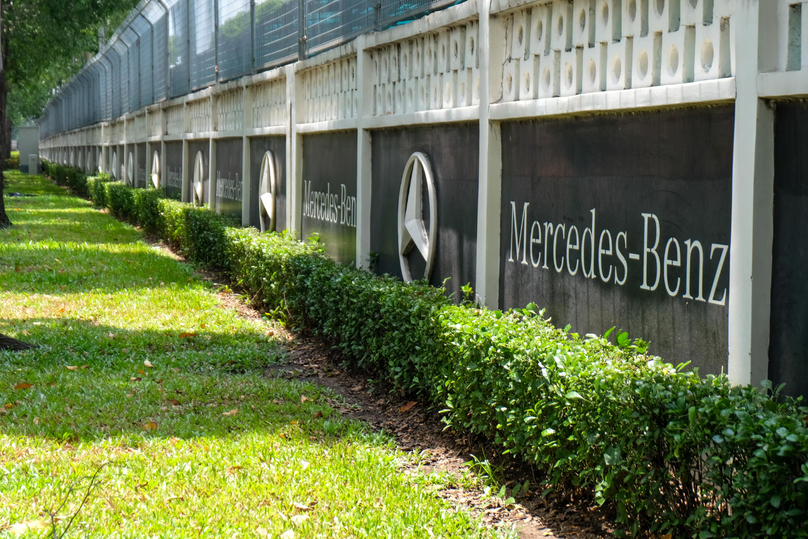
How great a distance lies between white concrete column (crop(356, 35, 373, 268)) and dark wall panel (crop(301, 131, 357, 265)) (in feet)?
0.89

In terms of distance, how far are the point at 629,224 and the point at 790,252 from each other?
1075mm

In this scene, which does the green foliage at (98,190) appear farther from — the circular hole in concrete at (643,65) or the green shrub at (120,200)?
the circular hole in concrete at (643,65)

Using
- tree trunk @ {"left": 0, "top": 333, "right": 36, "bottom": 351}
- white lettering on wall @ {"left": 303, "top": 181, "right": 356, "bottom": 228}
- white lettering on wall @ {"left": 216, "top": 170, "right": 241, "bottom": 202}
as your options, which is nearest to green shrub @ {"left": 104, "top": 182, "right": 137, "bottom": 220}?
white lettering on wall @ {"left": 216, "top": 170, "right": 241, "bottom": 202}

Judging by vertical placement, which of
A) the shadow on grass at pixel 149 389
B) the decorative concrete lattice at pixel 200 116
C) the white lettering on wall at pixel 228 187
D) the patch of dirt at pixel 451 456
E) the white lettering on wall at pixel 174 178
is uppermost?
the decorative concrete lattice at pixel 200 116

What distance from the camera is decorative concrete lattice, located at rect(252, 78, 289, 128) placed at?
1127 centimetres

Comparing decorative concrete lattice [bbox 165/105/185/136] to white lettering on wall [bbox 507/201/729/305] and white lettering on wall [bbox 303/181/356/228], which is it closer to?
white lettering on wall [bbox 303/181/356/228]

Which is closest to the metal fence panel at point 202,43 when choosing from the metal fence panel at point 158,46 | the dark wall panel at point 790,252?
the metal fence panel at point 158,46

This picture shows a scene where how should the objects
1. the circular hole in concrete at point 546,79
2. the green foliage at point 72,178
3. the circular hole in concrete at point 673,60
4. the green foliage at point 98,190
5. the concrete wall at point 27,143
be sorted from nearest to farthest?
the circular hole in concrete at point 673,60
the circular hole in concrete at point 546,79
the green foliage at point 98,190
the green foliage at point 72,178
the concrete wall at point 27,143

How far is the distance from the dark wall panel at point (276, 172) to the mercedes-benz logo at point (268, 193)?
54 millimetres

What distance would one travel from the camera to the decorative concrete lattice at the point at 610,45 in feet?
12.8

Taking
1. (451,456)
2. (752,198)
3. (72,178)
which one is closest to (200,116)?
(451,456)

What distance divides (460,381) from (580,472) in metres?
1.23

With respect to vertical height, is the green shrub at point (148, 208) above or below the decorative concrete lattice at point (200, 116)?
below

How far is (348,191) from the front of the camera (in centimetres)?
894
